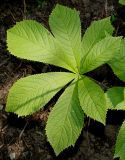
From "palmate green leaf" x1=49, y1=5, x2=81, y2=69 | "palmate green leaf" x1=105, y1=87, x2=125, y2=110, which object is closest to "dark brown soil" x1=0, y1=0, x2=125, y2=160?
"palmate green leaf" x1=105, y1=87, x2=125, y2=110

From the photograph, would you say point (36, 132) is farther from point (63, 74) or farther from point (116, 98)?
point (116, 98)

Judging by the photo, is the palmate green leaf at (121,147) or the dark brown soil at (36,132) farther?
the dark brown soil at (36,132)

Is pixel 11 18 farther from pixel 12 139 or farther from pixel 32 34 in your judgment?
pixel 12 139

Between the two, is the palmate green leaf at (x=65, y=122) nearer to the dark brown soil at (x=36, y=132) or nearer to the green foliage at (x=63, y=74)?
the green foliage at (x=63, y=74)

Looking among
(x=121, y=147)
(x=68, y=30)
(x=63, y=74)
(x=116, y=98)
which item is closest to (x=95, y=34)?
(x=68, y=30)

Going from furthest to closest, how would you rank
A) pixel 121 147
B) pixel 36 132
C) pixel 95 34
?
pixel 36 132, pixel 95 34, pixel 121 147

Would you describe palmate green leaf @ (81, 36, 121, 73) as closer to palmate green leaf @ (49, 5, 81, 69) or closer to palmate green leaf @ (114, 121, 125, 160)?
palmate green leaf @ (49, 5, 81, 69)

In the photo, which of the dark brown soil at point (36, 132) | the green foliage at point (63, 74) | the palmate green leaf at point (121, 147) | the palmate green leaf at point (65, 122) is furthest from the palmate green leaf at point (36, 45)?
the palmate green leaf at point (121, 147)

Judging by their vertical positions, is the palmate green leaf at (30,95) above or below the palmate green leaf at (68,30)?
below

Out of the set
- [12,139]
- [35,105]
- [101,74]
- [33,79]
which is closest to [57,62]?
[33,79]
